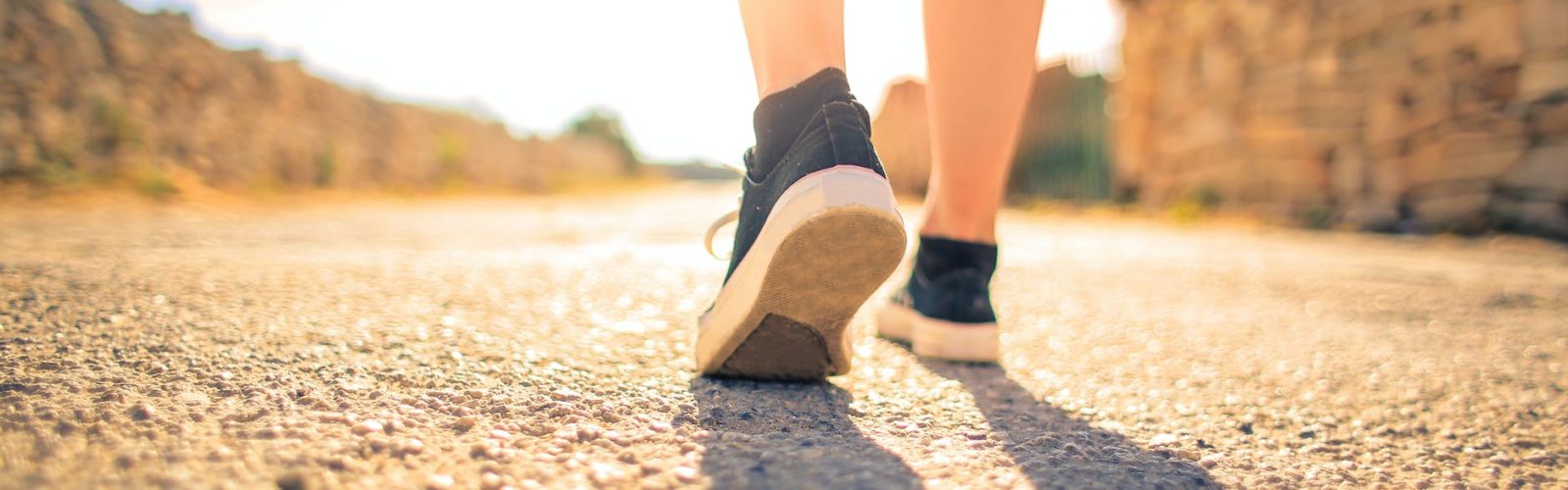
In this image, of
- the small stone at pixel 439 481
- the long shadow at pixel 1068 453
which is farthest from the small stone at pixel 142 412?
the long shadow at pixel 1068 453

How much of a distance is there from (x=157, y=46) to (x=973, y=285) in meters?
A: 8.55

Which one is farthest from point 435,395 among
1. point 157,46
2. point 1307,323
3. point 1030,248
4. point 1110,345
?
point 157,46

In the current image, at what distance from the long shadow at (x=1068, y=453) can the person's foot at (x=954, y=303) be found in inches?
7.1

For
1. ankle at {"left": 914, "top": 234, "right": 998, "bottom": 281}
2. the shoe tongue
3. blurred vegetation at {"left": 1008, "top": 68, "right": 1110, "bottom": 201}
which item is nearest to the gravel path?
ankle at {"left": 914, "top": 234, "right": 998, "bottom": 281}

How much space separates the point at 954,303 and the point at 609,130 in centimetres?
2923

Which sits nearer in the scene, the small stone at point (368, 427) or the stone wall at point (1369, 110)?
the small stone at point (368, 427)

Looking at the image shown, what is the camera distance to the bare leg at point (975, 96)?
3.52 ft

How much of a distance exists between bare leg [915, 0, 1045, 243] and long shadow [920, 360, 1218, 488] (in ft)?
1.07

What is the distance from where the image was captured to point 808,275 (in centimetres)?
79

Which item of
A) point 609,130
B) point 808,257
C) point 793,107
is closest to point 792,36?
point 793,107

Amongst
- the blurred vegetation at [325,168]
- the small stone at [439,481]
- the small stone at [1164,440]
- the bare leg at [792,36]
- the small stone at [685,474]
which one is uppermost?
the blurred vegetation at [325,168]

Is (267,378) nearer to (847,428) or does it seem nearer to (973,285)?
(847,428)

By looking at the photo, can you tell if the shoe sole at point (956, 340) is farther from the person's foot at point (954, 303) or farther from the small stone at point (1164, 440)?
the small stone at point (1164, 440)

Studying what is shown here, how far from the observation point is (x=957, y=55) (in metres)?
1.09
